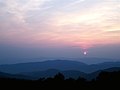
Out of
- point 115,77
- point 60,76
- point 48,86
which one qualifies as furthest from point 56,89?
point 115,77

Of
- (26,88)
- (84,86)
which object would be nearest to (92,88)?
(84,86)

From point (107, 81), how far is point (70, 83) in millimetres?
9083

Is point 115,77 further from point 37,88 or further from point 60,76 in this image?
point 37,88

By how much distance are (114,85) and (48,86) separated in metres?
15.1

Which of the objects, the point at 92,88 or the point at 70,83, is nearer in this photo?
the point at 92,88

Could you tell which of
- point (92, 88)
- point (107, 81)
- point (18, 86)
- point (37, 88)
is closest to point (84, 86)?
point (92, 88)

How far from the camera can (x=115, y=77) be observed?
194ft

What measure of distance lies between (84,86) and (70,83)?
157 inches

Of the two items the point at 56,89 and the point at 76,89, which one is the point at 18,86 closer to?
the point at 56,89

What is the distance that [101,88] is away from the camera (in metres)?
52.9

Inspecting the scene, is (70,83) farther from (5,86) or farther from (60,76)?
(5,86)

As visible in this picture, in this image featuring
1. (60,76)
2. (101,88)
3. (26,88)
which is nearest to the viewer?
(101,88)

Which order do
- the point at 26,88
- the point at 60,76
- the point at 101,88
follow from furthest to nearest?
1. the point at 60,76
2. the point at 26,88
3. the point at 101,88

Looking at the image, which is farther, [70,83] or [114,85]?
[70,83]
